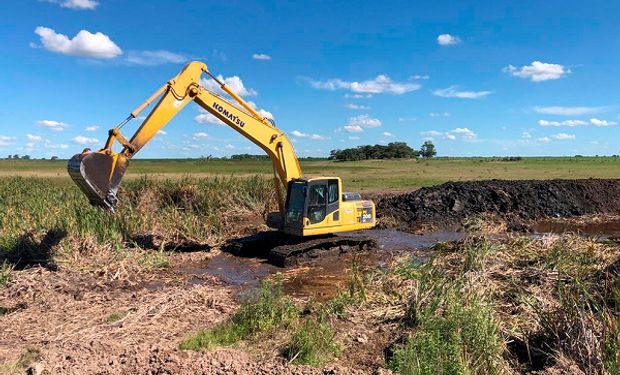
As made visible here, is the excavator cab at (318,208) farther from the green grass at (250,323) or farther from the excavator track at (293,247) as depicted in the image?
the green grass at (250,323)

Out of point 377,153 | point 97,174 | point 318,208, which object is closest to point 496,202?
point 318,208

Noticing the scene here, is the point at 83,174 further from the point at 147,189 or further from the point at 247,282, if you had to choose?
the point at 147,189

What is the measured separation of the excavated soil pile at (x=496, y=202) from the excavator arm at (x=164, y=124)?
721cm

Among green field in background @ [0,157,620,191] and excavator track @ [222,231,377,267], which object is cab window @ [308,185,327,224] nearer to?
excavator track @ [222,231,377,267]

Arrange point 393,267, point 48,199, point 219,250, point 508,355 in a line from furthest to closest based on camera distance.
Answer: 1. point 48,199
2. point 219,250
3. point 393,267
4. point 508,355

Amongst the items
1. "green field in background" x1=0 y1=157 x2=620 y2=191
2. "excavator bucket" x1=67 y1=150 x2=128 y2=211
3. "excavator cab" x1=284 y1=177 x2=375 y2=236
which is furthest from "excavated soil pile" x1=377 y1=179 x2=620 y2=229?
"excavator bucket" x1=67 y1=150 x2=128 y2=211

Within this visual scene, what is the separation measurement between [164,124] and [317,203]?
3889 mm

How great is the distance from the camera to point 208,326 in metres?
7.58

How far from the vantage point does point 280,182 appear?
548 inches

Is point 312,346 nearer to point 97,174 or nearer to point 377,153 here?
point 97,174

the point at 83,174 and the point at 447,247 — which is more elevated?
the point at 83,174

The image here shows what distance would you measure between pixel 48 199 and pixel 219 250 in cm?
636

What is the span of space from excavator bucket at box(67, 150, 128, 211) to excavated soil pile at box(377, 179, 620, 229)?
1116 cm

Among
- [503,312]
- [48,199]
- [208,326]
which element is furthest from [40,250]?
[503,312]
